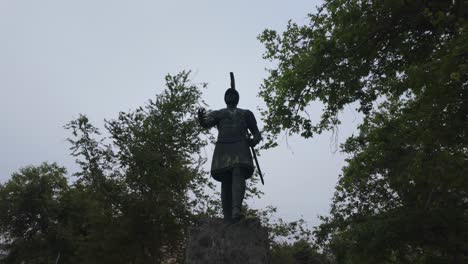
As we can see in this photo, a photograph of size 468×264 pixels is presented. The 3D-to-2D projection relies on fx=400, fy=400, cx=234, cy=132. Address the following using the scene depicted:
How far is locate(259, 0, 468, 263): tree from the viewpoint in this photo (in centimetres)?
699

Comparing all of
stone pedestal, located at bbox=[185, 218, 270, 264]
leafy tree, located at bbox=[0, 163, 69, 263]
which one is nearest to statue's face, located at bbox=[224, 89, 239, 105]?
stone pedestal, located at bbox=[185, 218, 270, 264]

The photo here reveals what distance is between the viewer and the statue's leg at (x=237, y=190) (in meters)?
5.64

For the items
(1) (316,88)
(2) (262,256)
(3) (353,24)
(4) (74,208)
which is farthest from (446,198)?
(4) (74,208)

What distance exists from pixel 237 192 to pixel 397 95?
16.5 ft

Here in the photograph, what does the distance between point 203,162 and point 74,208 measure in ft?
39.2

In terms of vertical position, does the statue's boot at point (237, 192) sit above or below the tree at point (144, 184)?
below

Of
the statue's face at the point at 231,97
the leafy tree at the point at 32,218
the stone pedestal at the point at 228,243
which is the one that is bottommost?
the stone pedestal at the point at 228,243

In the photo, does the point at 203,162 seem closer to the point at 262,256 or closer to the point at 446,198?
the point at 446,198

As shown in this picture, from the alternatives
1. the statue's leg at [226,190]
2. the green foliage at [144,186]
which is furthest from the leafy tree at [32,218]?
the statue's leg at [226,190]

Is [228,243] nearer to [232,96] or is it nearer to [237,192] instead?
[237,192]

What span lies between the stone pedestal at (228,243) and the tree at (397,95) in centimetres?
362

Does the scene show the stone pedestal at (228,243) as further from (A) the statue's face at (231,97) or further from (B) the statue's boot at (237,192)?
(A) the statue's face at (231,97)

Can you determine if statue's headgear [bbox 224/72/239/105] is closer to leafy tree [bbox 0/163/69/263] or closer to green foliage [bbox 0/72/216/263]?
green foliage [bbox 0/72/216/263]

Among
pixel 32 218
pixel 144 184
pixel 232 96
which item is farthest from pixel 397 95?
pixel 32 218
